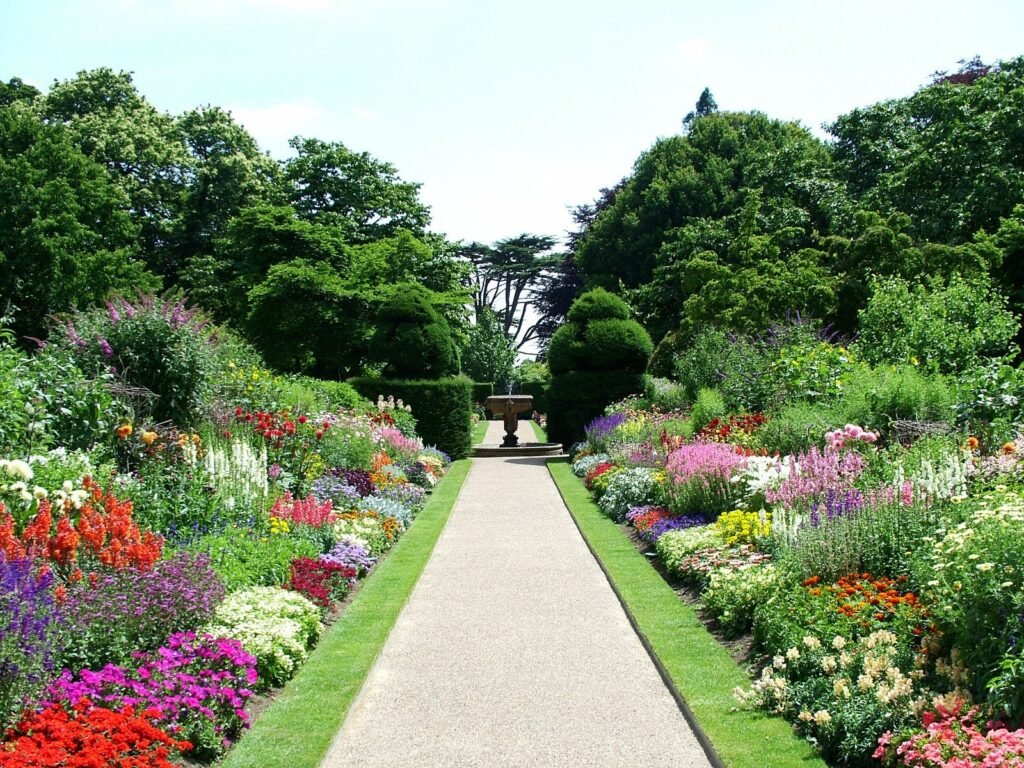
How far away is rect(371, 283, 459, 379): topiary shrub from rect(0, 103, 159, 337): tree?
355 inches

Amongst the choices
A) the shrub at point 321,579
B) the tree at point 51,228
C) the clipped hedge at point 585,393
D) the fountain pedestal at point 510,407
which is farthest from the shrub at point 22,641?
the tree at point 51,228

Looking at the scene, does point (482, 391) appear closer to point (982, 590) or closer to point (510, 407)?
point (510, 407)

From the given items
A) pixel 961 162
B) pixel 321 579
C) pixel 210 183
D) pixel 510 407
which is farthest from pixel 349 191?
pixel 321 579

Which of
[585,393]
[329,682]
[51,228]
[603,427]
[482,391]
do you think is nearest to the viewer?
[329,682]

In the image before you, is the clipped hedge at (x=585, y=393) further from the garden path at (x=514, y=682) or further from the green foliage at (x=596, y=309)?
the garden path at (x=514, y=682)

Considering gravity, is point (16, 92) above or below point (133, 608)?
above

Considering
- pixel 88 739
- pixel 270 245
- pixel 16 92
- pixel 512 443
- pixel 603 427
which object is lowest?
pixel 88 739

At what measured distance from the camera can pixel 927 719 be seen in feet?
15.3

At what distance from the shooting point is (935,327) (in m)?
15.7

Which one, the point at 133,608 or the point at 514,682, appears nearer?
the point at 133,608

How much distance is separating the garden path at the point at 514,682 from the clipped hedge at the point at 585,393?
13987 mm

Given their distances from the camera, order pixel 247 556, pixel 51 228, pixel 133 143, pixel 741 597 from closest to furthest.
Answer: pixel 741 597, pixel 247 556, pixel 51 228, pixel 133 143

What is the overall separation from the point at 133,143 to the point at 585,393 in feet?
65.4

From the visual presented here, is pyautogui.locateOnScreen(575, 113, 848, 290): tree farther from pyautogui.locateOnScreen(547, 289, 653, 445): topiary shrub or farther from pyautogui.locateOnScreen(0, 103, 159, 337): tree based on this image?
pyautogui.locateOnScreen(0, 103, 159, 337): tree
